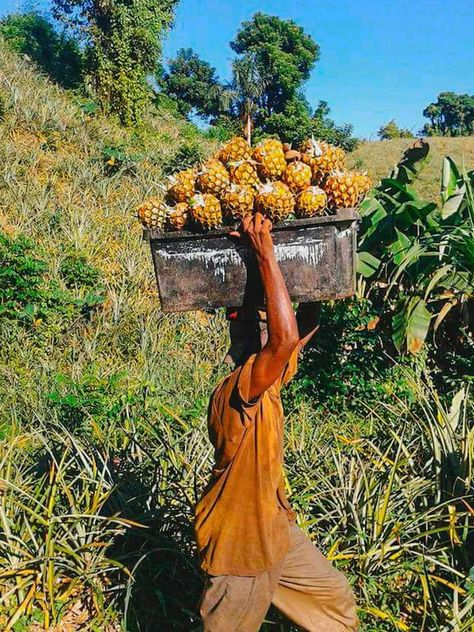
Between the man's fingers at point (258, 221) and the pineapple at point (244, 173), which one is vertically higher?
the pineapple at point (244, 173)

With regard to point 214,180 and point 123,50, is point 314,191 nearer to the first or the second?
point 214,180

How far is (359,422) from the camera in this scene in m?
5.85

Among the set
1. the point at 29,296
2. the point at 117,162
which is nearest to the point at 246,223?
the point at 29,296

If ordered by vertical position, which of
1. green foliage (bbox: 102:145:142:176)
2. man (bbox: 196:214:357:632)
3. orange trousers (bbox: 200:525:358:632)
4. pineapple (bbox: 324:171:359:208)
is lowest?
orange trousers (bbox: 200:525:358:632)

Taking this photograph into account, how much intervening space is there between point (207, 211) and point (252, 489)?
1109 millimetres

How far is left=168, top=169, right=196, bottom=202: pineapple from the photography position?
2.70 metres

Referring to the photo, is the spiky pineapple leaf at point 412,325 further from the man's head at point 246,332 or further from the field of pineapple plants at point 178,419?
the man's head at point 246,332

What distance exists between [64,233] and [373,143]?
1178 inches

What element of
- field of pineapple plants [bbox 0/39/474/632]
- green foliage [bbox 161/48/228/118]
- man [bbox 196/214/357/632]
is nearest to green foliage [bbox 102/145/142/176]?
field of pineapple plants [bbox 0/39/474/632]

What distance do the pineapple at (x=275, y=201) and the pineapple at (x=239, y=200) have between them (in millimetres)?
35

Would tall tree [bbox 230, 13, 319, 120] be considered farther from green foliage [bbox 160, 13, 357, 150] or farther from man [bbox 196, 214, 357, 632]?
man [bbox 196, 214, 357, 632]

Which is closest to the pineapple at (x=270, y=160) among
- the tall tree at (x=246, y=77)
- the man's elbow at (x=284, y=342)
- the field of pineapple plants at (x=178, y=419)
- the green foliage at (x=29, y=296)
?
the man's elbow at (x=284, y=342)

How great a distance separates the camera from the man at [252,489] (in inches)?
95.7

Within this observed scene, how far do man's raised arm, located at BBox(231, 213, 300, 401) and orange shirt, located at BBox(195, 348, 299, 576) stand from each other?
7cm
